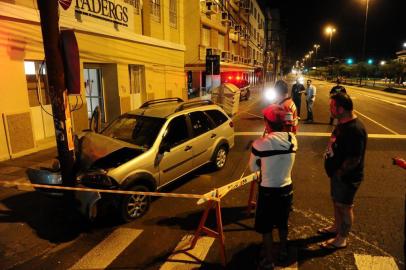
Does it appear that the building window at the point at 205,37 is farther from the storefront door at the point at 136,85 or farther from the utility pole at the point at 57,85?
the utility pole at the point at 57,85

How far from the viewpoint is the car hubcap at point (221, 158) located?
299 inches

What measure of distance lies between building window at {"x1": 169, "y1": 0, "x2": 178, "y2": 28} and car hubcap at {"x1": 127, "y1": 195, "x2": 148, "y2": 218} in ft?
52.1

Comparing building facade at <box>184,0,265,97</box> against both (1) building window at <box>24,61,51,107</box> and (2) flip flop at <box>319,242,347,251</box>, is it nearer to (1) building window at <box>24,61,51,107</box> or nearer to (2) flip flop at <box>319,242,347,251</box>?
(1) building window at <box>24,61,51,107</box>

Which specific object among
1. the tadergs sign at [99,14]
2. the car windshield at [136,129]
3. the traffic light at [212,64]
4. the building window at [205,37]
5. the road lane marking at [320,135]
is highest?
the building window at [205,37]

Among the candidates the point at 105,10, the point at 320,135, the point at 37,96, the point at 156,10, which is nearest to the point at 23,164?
the point at 37,96

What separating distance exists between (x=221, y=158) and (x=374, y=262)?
4283 millimetres

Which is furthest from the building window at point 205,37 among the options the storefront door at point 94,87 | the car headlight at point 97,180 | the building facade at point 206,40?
the car headlight at point 97,180

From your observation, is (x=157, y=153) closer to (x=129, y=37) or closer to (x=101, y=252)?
(x=101, y=252)

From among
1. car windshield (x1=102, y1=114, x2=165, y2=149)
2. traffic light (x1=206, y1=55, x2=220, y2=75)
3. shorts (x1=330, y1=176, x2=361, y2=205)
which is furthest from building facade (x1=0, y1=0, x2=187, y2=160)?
shorts (x1=330, y1=176, x2=361, y2=205)

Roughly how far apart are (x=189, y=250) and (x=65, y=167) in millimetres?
2528

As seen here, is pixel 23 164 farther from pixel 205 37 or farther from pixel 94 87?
pixel 205 37

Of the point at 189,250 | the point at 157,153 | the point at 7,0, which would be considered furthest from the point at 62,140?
the point at 7,0

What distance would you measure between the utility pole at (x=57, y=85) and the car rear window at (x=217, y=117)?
3284 mm

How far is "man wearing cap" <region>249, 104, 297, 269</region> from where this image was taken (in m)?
3.47
